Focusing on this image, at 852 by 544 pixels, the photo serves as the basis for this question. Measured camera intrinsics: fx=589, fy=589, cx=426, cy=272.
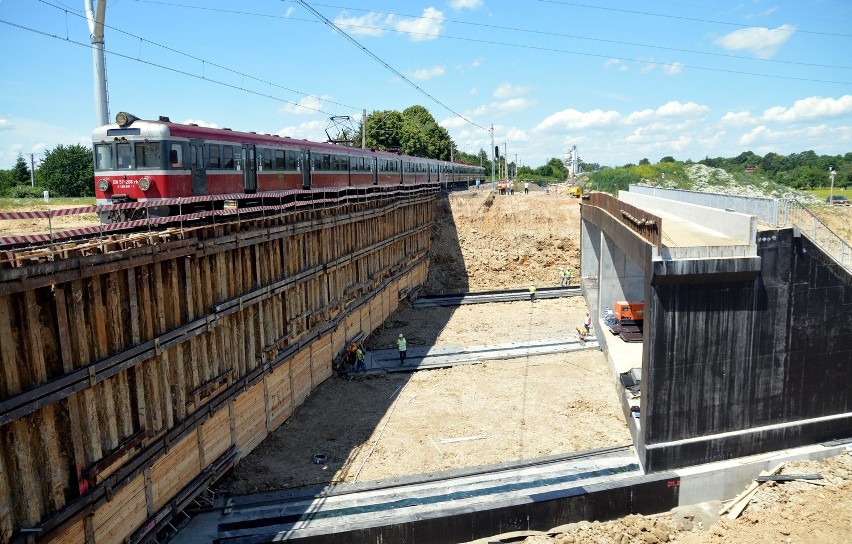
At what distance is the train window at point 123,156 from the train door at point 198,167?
1587 millimetres

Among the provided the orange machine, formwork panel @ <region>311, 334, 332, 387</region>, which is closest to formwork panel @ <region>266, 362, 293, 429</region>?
formwork panel @ <region>311, 334, 332, 387</region>

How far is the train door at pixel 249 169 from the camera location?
1952cm

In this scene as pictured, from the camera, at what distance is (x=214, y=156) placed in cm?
1770

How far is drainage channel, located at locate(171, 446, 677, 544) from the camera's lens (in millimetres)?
11750

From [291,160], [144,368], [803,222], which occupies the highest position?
[291,160]

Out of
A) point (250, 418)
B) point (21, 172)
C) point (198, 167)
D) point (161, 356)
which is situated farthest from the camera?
point (21, 172)

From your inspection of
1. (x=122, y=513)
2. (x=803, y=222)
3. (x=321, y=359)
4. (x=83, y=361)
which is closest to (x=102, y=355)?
(x=83, y=361)

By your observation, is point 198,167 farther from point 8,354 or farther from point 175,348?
point 8,354

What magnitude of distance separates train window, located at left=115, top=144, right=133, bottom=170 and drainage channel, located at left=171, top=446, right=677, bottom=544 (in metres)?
8.99

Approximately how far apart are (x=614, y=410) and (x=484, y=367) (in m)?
5.60

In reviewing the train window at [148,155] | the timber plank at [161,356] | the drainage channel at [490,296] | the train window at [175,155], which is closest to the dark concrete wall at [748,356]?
the timber plank at [161,356]

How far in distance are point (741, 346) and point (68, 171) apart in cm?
3763

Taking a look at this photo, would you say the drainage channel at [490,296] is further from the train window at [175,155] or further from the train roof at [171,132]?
the train window at [175,155]

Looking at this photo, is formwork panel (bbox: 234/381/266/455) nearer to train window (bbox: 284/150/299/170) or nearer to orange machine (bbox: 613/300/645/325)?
train window (bbox: 284/150/299/170)
